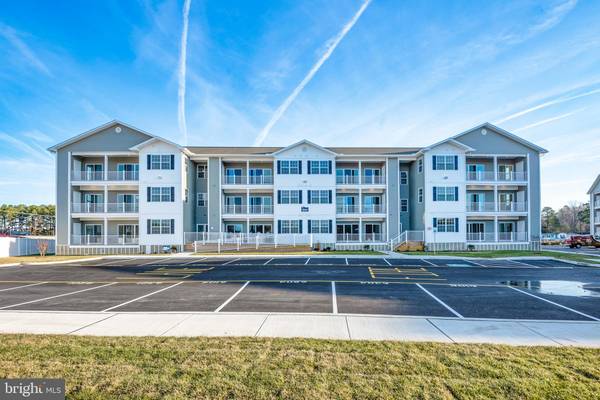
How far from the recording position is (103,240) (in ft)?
106

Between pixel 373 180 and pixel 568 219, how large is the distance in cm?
10399

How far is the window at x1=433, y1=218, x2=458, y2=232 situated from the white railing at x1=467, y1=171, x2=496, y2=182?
5000 mm

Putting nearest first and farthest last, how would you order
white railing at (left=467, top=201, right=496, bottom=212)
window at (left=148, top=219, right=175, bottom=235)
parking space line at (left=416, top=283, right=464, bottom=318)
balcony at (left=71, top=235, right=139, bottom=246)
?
parking space line at (left=416, top=283, right=464, bottom=318)
window at (left=148, top=219, right=175, bottom=235)
balcony at (left=71, top=235, right=139, bottom=246)
white railing at (left=467, top=201, right=496, bottom=212)

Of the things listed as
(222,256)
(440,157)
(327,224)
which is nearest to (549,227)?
(440,157)

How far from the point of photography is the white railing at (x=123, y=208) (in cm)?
3338

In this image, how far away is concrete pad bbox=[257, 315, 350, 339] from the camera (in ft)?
22.5

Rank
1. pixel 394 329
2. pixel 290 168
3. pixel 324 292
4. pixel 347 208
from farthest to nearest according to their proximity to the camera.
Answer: pixel 347 208
pixel 290 168
pixel 324 292
pixel 394 329

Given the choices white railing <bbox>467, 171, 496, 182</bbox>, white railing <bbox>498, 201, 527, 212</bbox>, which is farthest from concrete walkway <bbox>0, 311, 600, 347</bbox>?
white railing <bbox>498, 201, 527, 212</bbox>

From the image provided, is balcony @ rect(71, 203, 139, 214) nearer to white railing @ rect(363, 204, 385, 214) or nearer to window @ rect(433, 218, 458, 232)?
white railing @ rect(363, 204, 385, 214)

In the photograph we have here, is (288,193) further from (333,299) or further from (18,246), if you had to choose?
(18,246)

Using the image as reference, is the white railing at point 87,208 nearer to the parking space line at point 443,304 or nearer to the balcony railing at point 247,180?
the balcony railing at point 247,180

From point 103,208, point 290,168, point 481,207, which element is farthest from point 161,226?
point 481,207

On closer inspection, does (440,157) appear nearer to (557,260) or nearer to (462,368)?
(557,260)

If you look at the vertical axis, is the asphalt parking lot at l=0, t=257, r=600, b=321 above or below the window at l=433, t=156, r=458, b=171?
below
